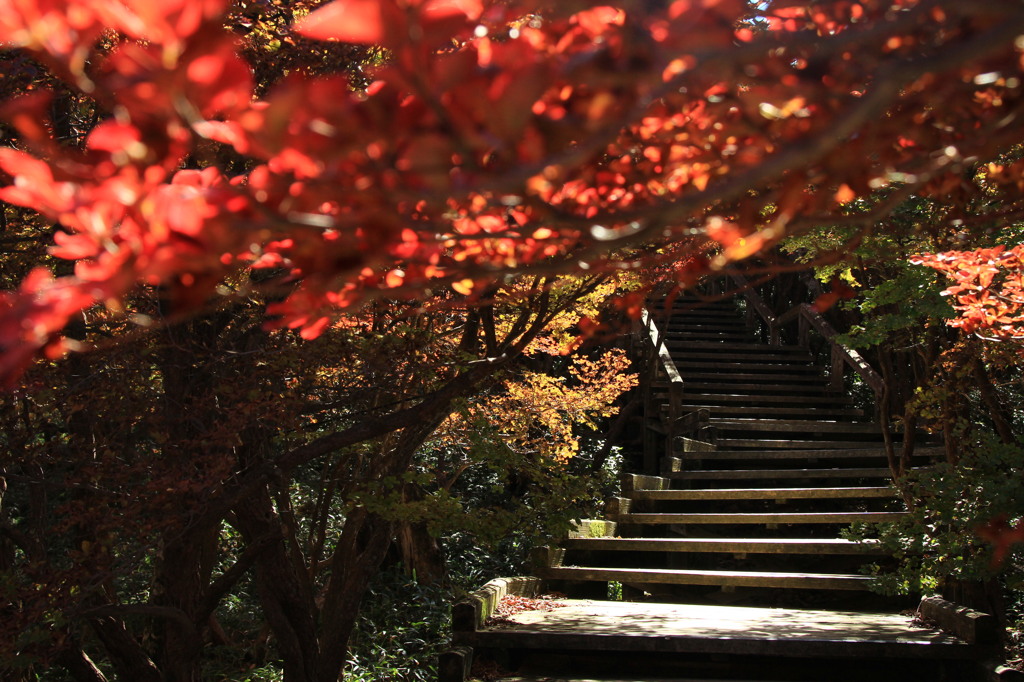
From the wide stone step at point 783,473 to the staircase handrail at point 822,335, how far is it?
71 cm

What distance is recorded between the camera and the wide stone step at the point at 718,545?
19.1ft

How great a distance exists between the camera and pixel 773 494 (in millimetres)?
6863

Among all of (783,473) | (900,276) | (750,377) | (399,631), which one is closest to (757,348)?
(750,377)

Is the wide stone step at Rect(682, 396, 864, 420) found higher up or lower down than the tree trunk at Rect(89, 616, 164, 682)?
higher up

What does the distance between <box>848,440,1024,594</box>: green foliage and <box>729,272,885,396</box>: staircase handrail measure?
125 inches

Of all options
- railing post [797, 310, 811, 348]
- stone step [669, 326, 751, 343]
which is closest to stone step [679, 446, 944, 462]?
railing post [797, 310, 811, 348]

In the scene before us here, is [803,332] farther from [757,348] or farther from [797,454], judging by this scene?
[797,454]

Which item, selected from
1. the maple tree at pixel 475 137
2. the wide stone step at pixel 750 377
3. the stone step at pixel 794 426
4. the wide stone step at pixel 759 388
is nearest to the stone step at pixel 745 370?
the wide stone step at pixel 750 377

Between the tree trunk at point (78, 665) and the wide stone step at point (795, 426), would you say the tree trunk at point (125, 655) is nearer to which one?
the tree trunk at point (78, 665)

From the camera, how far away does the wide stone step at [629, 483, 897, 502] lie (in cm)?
651

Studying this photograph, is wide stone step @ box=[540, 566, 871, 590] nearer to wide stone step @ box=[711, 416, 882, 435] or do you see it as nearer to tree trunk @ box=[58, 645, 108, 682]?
tree trunk @ box=[58, 645, 108, 682]

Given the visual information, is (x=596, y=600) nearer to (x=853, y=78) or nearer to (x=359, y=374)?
(x=359, y=374)

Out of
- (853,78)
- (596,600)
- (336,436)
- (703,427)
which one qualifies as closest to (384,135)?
(853,78)

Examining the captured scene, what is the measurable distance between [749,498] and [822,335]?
4175mm
